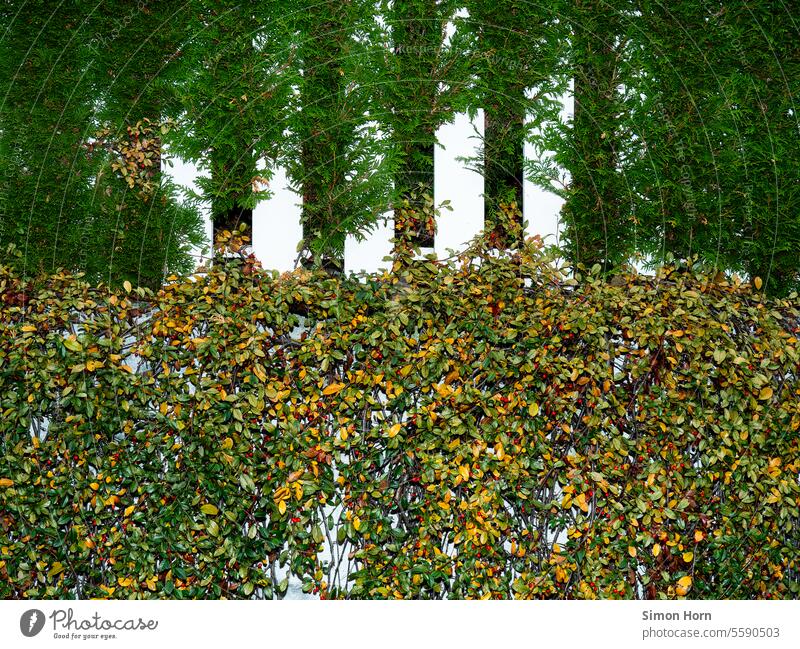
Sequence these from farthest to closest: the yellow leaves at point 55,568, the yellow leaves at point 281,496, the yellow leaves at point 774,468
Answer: the yellow leaves at point 774,468 → the yellow leaves at point 55,568 → the yellow leaves at point 281,496

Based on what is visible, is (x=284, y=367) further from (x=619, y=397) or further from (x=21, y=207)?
(x=21, y=207)

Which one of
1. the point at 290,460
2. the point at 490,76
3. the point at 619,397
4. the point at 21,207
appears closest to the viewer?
the point at 290,460

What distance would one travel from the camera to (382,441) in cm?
343

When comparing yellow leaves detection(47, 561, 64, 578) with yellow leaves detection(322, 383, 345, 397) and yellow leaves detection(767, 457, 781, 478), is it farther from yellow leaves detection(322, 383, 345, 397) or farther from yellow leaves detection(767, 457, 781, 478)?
yellow leaves detection(767, 457, 781, 478)

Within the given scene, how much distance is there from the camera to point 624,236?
5.70 meters

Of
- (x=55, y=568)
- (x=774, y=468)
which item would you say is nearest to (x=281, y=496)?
(x=55, y=568)

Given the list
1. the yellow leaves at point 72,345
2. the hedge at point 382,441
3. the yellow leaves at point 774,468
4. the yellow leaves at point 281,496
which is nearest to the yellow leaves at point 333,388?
the hedge at point 382,441

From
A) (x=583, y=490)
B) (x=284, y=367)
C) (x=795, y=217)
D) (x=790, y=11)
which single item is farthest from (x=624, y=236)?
(x=284, y=367)

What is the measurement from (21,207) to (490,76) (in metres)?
3.94

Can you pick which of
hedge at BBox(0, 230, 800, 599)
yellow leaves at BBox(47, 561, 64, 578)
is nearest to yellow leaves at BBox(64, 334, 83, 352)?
hedge at BBox(0, 230, 800, 599)

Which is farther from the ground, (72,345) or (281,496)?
(72,345)

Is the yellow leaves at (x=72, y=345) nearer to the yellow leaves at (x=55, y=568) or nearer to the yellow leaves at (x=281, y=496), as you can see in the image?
the yellow leaves at (x=55, y=568)

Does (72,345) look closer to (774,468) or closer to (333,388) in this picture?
(333,388)

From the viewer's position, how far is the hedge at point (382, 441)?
11.1 ft
